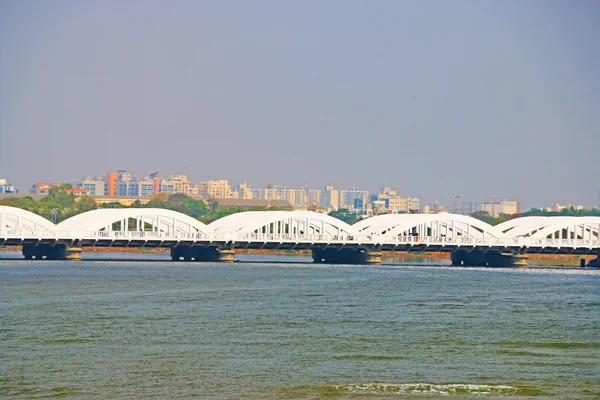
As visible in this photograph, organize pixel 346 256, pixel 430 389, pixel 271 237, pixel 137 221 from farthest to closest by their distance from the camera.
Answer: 1. pixel 346 256
2. pixel 137 221
3. pixel 271 237
4. pixel 430 389

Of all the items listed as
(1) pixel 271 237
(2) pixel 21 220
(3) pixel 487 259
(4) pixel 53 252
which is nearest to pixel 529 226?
(3) pixel 487 259

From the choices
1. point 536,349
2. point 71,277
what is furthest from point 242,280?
point 536,349

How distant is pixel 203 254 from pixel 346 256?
43.1ft

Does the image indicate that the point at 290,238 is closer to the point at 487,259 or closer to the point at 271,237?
the point at 271,237

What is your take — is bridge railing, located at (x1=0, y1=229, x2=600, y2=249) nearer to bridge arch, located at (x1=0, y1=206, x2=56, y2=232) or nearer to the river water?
bridge arch, located at (x1=0, y1=206, x2=56, y2=232)

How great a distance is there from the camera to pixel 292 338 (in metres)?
48.5

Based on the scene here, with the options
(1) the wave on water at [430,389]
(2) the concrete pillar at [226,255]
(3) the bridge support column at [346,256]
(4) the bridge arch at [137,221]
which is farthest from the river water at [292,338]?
(3) the bridge support column at [346,256]

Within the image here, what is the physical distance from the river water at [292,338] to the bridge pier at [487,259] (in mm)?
25386

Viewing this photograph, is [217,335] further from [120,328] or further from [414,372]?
[414,372]

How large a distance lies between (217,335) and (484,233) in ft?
212

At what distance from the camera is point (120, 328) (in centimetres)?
5028

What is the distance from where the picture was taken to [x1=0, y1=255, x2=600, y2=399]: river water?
122ft

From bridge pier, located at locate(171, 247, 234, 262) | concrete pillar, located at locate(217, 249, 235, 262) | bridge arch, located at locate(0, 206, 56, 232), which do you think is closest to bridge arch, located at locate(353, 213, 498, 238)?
concrete pillar, located at locate(217, 249, 235, 262)

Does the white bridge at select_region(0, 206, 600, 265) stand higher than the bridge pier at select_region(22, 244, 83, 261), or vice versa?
the white bridge at select_region(0, 206, 600, 265)
